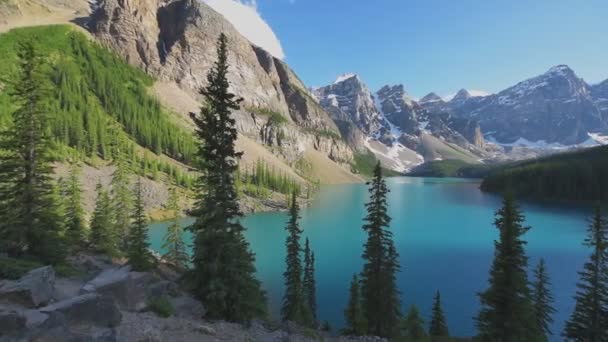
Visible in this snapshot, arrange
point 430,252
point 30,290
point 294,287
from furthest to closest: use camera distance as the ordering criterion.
→ point 430,252 → point 294,287 → point 30,290

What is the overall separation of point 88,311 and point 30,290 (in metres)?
3.05

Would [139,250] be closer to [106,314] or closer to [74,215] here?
[74,215]

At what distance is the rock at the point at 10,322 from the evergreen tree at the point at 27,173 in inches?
545

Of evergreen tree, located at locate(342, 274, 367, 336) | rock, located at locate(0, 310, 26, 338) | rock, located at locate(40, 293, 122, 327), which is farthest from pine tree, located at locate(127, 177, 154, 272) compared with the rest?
evergreen tree, located at locate(342, 274, 367, 336)

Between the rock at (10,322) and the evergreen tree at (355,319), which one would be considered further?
the evergreen tree at (355,319)

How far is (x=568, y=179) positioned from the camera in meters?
142

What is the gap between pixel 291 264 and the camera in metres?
33.1

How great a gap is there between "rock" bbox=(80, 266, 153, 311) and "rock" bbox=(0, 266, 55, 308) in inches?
100

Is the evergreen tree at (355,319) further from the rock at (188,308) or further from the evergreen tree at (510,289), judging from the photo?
the rock at (188,308)

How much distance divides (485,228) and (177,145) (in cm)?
12195

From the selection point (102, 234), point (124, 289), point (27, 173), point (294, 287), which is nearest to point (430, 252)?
point (294, 287)

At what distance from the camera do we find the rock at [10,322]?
9109mm

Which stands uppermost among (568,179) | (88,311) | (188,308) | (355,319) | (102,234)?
(568,179)

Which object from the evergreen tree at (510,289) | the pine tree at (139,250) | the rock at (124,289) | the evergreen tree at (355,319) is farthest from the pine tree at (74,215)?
the evergreen tree at (510,289)
